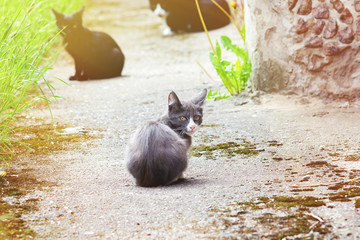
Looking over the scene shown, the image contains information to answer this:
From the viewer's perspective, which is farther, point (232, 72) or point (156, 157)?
point (232, 72)

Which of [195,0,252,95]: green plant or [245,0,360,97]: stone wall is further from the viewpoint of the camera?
[195,0,252,95]: green plant

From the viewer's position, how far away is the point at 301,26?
191 inches

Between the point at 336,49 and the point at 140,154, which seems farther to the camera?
the point at 336,49

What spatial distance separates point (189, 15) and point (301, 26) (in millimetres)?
4974

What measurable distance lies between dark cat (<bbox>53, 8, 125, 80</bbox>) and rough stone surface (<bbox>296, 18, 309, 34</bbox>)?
3.03 m

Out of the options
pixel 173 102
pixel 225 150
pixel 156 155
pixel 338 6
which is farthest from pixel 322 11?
pixel 156 155

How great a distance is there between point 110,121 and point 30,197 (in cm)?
208

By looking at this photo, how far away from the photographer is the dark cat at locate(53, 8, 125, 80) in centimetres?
709

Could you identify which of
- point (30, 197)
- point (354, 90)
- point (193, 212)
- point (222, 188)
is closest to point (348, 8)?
point (354, 90)

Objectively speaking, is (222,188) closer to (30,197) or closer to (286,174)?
(286,174)

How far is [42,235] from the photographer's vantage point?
2.47 metres

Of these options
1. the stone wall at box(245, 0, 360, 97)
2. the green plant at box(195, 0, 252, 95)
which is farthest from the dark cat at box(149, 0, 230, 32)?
the stone wall at box(245, 0, 360, 97)

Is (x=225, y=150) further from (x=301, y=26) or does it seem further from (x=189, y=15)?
(x=189, y=15)

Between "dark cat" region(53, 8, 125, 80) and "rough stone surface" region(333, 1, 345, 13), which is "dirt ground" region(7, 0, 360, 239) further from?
"rough stone surface" region(333, 1, 345, 13)
